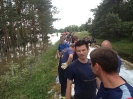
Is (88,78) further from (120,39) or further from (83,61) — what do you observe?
(120,39)

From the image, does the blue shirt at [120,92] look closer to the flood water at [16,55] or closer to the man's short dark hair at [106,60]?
the man's short dark hair at [106,60]

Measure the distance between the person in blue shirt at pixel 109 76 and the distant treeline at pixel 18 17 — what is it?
93.7ft

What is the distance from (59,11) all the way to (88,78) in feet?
158

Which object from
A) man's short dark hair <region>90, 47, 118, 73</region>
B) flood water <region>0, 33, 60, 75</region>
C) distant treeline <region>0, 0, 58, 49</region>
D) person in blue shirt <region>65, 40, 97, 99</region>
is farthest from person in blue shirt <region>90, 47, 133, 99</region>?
distant treeline <region>0, 0, 58, 49</region>

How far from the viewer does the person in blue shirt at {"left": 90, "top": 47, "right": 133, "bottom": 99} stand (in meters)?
1.59

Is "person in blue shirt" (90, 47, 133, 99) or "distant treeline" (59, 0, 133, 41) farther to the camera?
"distant treeline" (59, 0, 133, 41)

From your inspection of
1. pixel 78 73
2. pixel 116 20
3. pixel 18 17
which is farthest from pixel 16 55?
pixel 78 73

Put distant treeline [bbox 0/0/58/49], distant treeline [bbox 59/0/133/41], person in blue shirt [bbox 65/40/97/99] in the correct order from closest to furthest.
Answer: person in blue shirt [bbox 65/40/97/99] → distant treeline [bbox 59/0/133/41] → distant treeline [bbox 0/0/58/49]

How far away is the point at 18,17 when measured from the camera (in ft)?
104

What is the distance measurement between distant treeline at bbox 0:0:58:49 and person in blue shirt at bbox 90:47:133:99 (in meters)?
28.5

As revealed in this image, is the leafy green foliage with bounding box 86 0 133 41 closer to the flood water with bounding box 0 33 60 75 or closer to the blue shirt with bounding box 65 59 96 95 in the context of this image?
the flood water with bounding box 0 33 60 75

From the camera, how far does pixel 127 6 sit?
25469 millimetres

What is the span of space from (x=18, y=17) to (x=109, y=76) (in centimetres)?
3178

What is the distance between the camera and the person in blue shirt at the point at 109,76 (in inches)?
62.5
